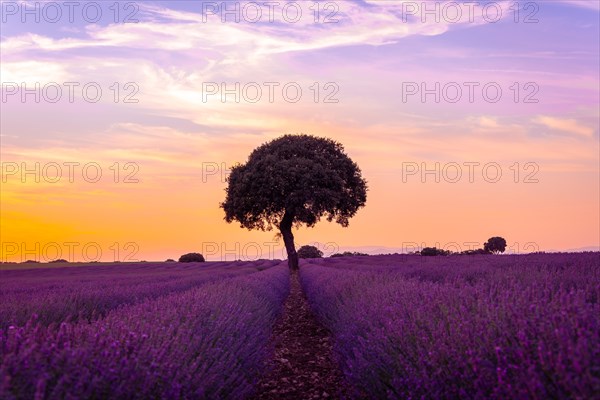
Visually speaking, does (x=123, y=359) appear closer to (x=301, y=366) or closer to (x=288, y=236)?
(x=301, y=366)

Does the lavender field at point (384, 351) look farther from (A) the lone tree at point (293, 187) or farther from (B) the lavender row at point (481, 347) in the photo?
(A) the lone tree at point (293, 187)

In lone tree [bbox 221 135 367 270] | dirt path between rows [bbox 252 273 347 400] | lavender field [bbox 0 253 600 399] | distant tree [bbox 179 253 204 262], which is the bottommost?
distant tree [bbox 179 253 204 262]

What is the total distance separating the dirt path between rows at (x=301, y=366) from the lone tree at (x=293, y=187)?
1338 cm

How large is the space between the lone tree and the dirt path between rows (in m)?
13.4

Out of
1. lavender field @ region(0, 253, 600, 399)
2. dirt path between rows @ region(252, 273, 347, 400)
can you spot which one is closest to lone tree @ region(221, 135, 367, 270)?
dirt path between rows @ region(252, 273, 347, 400)

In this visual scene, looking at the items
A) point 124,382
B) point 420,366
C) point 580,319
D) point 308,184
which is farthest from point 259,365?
point 308,184

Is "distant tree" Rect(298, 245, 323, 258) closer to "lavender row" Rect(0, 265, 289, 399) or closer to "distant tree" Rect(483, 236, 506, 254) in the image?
"distant tree" Rect(483, 236, 506, 254)

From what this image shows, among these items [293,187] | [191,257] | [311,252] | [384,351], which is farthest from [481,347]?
[311,252]

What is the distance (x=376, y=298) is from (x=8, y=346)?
388cm

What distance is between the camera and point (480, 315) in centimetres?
361

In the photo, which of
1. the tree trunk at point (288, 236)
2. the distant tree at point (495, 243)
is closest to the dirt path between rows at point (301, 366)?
the tree trunk at point (288, 236)

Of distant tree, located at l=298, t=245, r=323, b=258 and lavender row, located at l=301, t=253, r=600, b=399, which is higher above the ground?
lavender row, located at l=301, t=253, r=600, b=399

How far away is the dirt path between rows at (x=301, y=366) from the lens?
5691mm

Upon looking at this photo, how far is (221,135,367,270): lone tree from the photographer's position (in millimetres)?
24000
